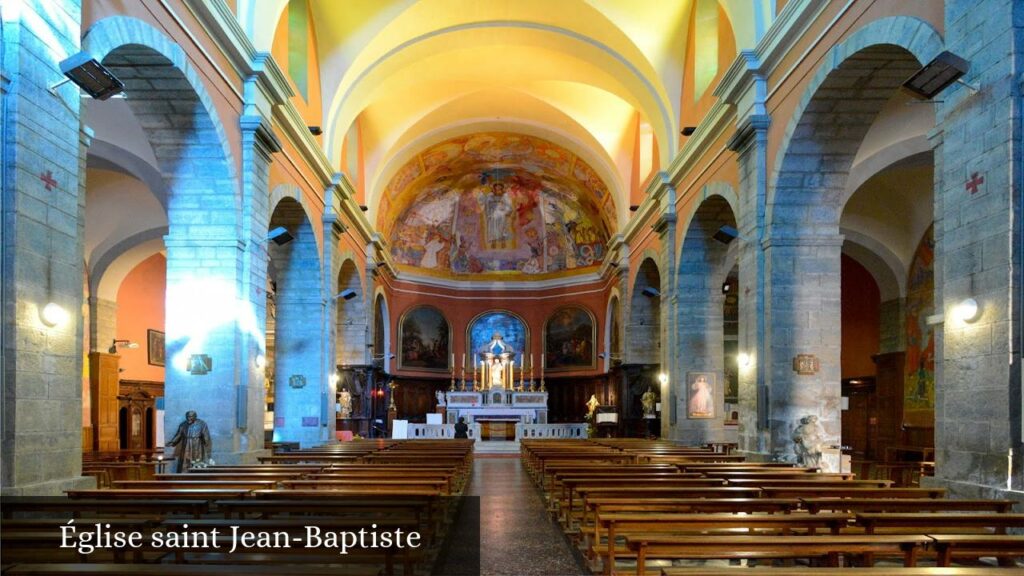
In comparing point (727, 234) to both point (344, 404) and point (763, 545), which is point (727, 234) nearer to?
point (763, 545)

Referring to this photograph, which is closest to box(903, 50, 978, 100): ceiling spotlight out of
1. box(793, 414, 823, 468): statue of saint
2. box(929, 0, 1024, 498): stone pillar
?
box(929, 0, 1024, 498): stone pillar

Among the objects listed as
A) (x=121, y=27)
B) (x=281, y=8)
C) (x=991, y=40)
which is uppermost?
(x=281, y=8)

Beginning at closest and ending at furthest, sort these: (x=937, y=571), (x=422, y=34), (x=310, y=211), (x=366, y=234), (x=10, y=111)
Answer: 1. (x=937, y=571)
2. (x=10, y=111)
3. (x=310, y=211)
4. (x=422, y=34)
5. (x=366, y=234)

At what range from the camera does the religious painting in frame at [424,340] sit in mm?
33375

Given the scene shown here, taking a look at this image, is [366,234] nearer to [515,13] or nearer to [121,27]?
[515,13]

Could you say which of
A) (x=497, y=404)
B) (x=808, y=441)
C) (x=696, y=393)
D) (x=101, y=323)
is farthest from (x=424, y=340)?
(x=808, y=441)

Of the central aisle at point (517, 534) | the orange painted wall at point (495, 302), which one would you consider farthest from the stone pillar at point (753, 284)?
the orange painted wall at point (495, 302)

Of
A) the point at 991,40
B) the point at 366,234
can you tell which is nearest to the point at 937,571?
the point at 991,40

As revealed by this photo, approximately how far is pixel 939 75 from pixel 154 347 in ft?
70.9

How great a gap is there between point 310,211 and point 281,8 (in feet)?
16.2

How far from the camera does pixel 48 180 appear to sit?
24.9ft

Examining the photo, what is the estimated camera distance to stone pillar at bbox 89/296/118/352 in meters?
21.1

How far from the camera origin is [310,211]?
1861 centimetres

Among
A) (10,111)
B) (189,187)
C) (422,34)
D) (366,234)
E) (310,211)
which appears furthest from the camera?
(366,234)
